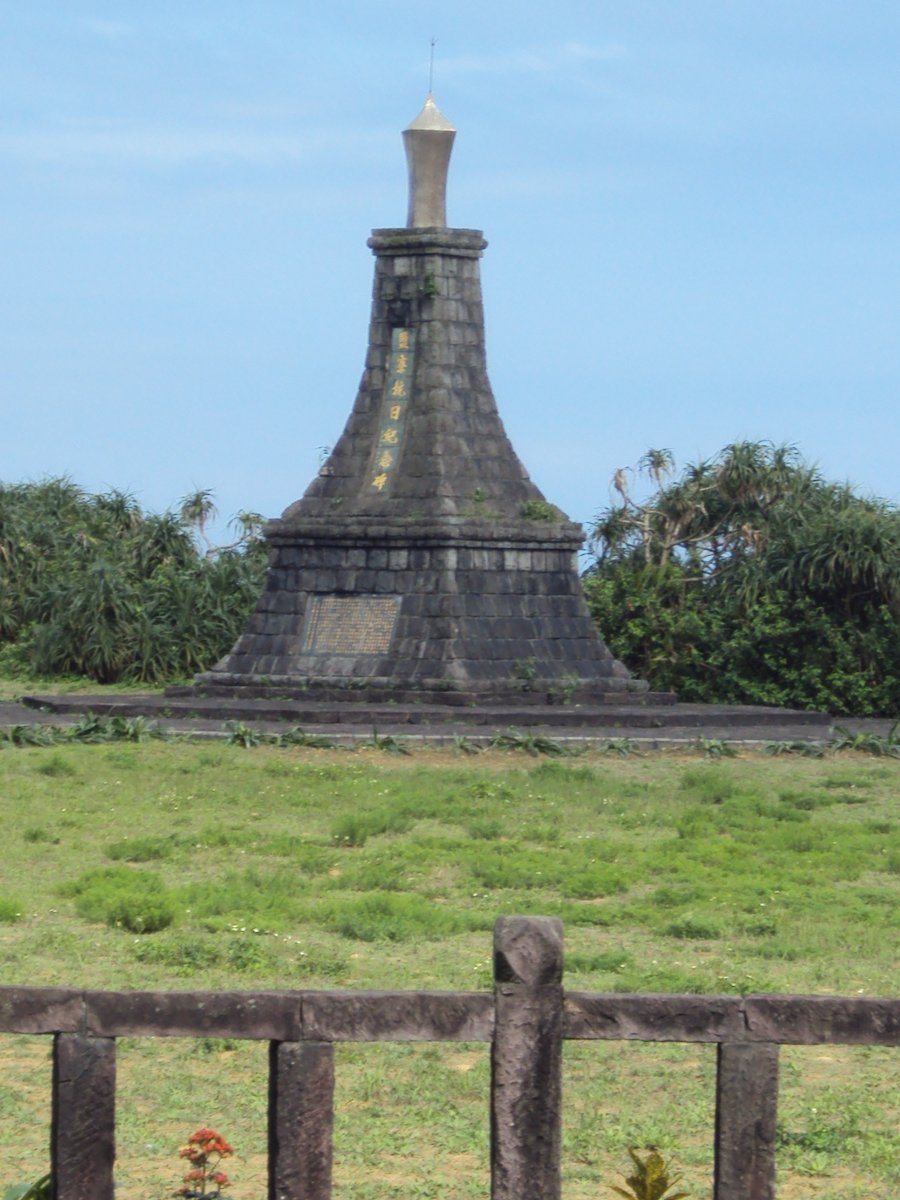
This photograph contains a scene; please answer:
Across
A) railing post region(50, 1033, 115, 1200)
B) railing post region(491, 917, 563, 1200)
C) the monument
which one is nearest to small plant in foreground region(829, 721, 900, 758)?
the monument

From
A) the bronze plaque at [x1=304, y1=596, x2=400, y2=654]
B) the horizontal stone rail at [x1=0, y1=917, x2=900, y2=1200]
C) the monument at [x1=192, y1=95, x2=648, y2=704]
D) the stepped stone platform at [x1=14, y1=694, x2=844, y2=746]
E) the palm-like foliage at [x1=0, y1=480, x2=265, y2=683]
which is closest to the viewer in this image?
the horizontal stone rail at [x1=0, y1=917, x2=900, y2=1200]

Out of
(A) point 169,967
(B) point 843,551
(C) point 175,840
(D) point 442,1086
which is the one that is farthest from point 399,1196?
(B) point 843,551

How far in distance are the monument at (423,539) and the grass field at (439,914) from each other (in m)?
3.39

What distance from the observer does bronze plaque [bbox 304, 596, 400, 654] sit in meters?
21.2

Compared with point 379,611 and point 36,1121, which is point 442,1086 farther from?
point 379,611

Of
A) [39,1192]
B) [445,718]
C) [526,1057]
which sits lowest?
[39,1192]

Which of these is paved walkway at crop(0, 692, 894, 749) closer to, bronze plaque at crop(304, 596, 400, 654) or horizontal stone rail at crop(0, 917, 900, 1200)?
bronze plaque at crop(304, 596, 400, 654)

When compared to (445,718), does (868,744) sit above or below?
below

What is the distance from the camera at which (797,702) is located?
23469 mm

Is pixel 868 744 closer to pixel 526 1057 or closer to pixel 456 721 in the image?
pixel 456 721

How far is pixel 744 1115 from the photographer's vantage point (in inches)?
216

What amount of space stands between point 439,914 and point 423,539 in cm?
1028

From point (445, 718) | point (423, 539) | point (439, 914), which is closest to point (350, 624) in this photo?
point (423, 539)

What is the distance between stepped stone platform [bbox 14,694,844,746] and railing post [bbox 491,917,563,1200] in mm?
12581
